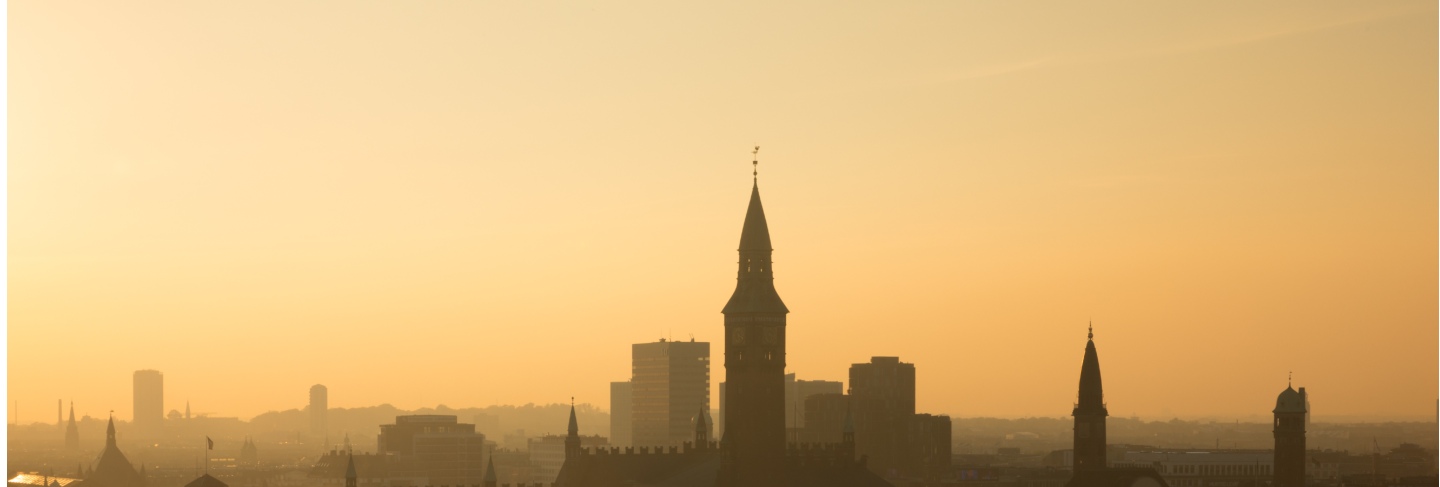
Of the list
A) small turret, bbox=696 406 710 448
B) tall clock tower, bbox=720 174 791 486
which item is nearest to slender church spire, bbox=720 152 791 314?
tall clock tower, bbox=720 174 791 486

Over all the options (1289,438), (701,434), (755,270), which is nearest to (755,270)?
(755,270)

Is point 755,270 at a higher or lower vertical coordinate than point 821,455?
higher

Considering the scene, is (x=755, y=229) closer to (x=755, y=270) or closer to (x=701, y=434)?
(x=755, y=270)

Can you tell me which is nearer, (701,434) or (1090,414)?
(1090,414)

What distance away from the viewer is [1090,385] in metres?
169

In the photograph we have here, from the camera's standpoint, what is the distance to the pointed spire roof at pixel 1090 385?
168m

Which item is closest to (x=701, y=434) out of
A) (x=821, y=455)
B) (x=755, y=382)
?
(x=821, y=455)

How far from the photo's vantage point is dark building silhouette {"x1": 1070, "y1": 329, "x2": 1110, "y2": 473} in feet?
553

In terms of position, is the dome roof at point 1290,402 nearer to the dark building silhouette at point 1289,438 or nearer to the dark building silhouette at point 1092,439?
the dark building silhouette at point 1289,438

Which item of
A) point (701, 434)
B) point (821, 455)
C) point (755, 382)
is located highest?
point (755, 382)

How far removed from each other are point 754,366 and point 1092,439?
94.1ft

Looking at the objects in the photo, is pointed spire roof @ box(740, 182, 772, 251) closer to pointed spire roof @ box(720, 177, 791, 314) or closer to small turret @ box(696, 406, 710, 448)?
pointed spire roof @ box(720, 177, 791, 314)

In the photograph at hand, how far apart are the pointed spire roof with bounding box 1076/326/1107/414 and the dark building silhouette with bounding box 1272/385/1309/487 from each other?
31.3m

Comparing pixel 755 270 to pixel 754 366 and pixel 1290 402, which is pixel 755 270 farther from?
pixel 1290 402
